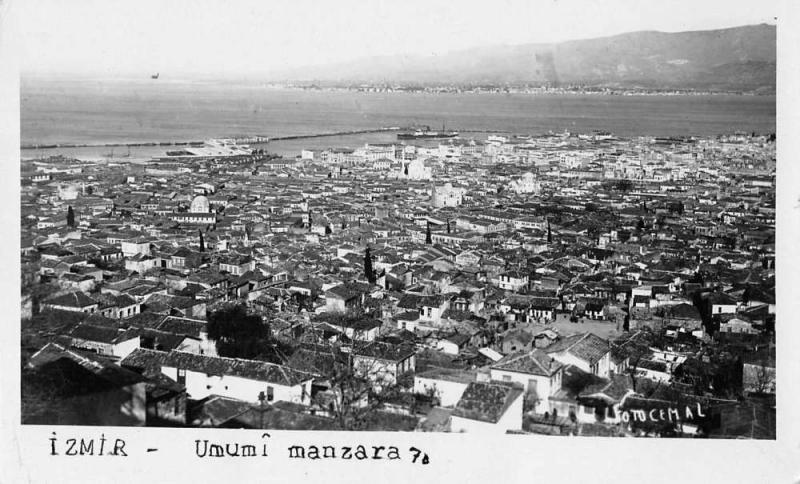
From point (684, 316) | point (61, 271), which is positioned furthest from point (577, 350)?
point (61, 271)

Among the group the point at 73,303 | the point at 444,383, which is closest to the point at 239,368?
the point at 444,383

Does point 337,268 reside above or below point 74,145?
below

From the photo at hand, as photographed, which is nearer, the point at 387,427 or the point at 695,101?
the point at 387,427

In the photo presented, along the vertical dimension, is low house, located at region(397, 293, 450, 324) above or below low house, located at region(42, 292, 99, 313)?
below

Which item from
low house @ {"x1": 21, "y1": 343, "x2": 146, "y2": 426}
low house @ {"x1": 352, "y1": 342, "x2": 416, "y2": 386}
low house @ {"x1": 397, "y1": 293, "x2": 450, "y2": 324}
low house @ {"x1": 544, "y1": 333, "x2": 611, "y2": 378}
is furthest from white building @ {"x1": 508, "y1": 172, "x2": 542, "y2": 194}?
low house @ {"x1": 21, "y1": 343, "x2": 146, "y2": 426}

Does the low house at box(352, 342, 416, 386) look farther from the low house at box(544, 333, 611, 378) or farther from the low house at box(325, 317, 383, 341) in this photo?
the low house at box(544, 333, 611, 378)
